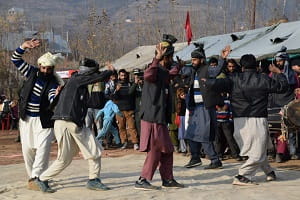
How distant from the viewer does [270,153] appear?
439 inches

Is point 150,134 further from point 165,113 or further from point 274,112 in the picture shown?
point 274,112

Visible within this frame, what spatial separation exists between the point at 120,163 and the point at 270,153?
2914 mm

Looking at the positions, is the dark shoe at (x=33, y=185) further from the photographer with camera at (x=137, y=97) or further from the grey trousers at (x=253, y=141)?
the photographer with camera at (x=137, y=97)

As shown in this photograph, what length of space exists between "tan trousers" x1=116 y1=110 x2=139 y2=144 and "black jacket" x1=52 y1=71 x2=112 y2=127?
5728 millimetres

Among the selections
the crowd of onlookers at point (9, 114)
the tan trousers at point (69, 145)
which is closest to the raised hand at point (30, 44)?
the tan trousers at point (69, 145)

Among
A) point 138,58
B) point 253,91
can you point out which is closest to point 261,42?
point 253,91

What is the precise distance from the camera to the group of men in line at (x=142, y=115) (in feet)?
24.9

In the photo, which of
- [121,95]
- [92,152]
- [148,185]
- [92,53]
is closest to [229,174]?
[148,185]

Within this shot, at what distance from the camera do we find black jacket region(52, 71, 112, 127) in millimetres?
7578

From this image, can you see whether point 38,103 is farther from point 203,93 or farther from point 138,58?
point 138,58

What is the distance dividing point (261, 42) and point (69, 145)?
788cm

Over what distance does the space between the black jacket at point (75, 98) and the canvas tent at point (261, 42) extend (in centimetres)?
546

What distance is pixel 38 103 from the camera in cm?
802

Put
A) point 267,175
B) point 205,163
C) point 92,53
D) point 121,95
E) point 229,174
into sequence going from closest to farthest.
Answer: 1. point 267,175
2. point 229,174
3. point 205,163
4. point 121,95
5. point 92,53
